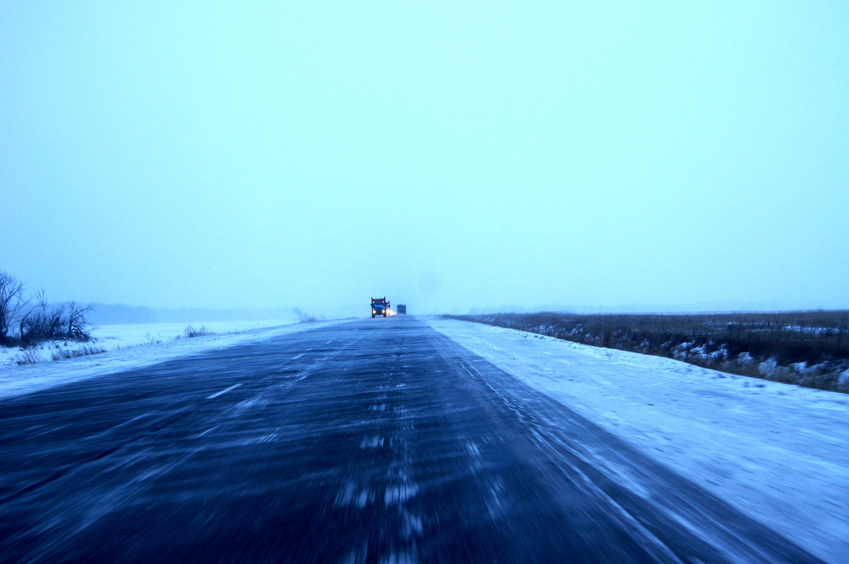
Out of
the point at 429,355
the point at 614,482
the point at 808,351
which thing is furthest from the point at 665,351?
the point at 614,482

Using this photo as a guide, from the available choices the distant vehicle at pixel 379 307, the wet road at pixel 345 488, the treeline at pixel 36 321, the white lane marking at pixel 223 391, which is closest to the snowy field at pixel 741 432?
the wet road at pixel 345 488

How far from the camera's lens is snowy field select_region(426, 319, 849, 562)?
3686 millimetres

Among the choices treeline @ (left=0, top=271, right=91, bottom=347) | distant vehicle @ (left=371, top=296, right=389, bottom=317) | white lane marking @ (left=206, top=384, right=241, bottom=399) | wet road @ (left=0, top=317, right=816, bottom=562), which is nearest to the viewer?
wet road @ (left=0, top=317, right=816, bottom=562)

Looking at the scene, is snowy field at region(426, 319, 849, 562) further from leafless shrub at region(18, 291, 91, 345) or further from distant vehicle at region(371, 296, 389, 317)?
distant vehicle at region(371, 296, 389, 317)

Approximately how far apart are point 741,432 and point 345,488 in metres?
4.80

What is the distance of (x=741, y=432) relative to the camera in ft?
19.6

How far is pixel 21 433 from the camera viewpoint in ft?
20.2

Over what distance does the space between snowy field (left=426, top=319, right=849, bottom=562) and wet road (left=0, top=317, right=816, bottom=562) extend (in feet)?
1.07

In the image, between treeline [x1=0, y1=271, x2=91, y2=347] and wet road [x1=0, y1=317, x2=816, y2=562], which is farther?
treeline [x1=0, y1=271, x2=91, y2=347]

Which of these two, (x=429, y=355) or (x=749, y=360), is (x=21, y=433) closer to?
(x=429, y=355)

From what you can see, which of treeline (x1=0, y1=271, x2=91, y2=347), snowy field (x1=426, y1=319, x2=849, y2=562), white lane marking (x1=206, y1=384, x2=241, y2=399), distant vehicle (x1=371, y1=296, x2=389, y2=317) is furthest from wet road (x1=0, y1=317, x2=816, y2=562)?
distant vehicle (x1=371, y1=296, x2=389, y2=317)

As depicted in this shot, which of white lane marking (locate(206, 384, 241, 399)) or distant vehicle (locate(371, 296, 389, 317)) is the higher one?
distant vehicle (locate(371, 296, 389, 317))

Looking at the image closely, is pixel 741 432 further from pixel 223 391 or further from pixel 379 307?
pixel 379 307

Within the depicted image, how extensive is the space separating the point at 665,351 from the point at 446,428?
43.9 feet
